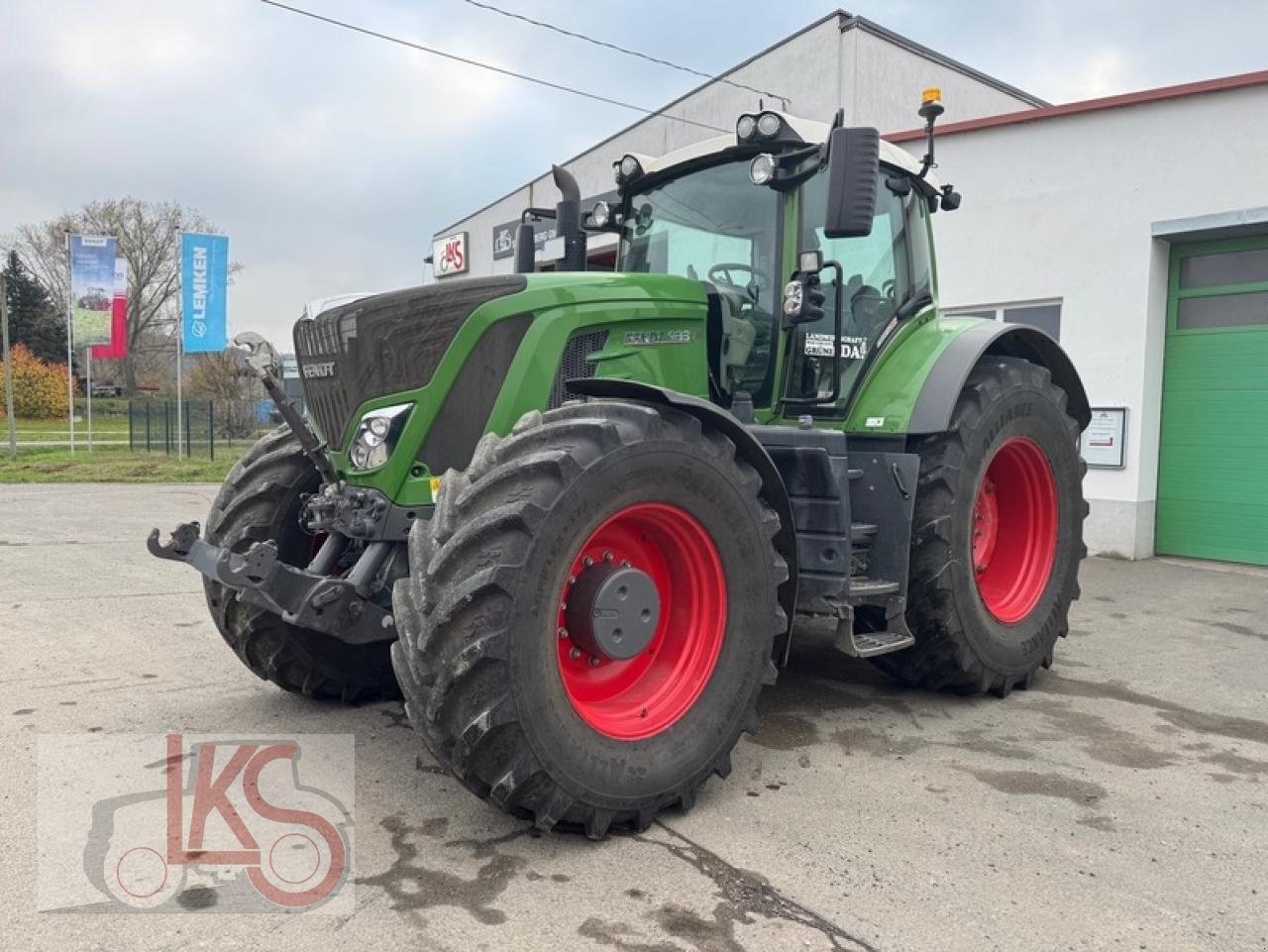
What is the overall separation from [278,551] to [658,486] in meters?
1.86

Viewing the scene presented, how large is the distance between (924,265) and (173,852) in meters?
4.31

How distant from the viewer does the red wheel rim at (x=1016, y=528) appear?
532 cm

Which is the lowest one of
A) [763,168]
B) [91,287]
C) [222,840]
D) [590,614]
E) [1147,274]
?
[222,840]

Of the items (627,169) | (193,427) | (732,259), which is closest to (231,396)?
(193,427)

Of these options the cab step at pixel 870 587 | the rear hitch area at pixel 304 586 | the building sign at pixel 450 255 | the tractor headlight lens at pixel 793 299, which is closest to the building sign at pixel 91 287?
the building sign at pixel 450 255

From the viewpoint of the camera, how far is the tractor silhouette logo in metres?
2.85

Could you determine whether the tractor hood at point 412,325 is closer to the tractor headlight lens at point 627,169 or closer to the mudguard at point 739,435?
the mudguard at point 739,435

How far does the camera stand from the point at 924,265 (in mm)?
5312

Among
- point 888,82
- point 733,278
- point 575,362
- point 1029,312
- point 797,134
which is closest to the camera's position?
point 575,362

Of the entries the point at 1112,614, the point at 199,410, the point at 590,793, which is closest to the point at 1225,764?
the point at 590,793

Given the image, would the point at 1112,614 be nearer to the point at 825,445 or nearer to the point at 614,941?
the point at 825,445

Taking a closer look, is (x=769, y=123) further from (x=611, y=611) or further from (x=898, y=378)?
(x=611, y=611)

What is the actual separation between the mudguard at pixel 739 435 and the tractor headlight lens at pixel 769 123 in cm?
145

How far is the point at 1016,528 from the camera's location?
17.9ft
